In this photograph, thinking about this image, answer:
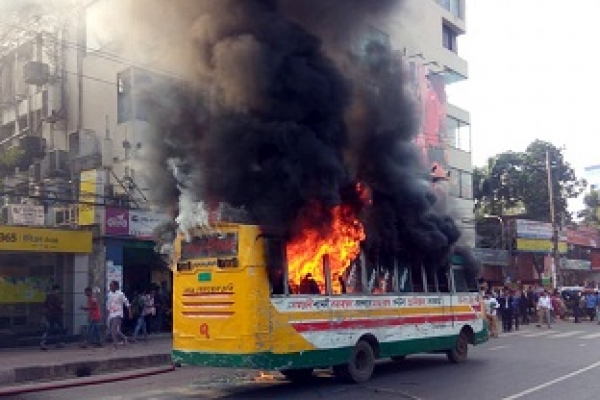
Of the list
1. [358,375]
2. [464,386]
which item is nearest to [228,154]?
[358,375]

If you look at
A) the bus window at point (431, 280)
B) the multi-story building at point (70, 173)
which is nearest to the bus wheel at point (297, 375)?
the bus window at point (431, 280)

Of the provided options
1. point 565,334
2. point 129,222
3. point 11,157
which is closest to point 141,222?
point 129,222

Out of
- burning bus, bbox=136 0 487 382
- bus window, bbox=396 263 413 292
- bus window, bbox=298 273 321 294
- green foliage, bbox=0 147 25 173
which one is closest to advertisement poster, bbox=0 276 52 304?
green foliage, bbox=0 147 25 173

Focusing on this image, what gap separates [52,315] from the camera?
17.5m

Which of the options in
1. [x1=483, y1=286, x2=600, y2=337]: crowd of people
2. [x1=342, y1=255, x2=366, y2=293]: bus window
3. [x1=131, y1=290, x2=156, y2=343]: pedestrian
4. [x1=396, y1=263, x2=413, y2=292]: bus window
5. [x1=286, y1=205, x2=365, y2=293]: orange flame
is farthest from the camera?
[x1=483, y1=286, x2=600, y2=337]: crowd of people

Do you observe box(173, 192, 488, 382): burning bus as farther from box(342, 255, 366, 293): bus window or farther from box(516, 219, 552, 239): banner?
box(516, 219, 552, 239): banner

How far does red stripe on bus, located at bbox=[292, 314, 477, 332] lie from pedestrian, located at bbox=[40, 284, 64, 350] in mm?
9997

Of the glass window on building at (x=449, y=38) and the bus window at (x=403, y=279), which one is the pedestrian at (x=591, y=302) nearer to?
the glass window on building at (x=449, y=38)

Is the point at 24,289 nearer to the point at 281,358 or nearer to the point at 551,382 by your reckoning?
the point at 281,358

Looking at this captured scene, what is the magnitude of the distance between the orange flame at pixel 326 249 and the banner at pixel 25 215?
1098cm

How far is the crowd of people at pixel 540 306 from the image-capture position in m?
23.8

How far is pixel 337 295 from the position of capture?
414 inches

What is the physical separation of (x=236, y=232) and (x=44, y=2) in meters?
8.75

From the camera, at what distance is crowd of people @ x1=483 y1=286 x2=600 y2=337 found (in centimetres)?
2376
